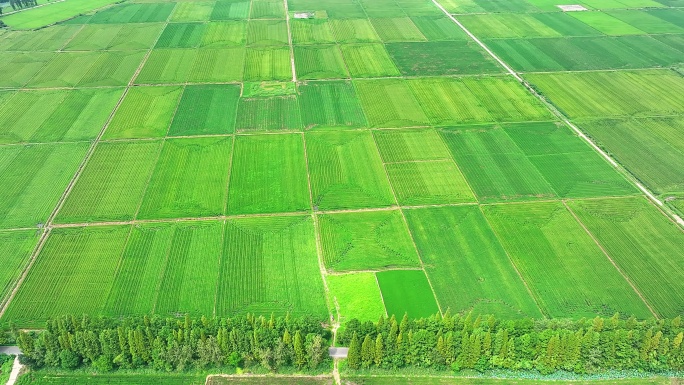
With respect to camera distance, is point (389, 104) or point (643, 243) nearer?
point (643, 243)

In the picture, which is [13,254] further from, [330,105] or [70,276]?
[330,105]

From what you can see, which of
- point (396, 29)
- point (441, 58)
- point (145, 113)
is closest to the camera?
point (145, 113)

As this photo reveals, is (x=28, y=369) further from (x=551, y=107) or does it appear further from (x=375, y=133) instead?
(x=551, y=107)

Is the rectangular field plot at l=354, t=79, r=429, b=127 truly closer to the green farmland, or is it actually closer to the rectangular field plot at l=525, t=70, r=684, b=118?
the green farmland

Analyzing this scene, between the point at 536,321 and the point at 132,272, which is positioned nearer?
the point at 536,321

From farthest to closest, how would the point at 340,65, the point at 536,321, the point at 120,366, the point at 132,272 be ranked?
the point at 340,65, the point at 132,272, the point at 536,321, the point at 120,366

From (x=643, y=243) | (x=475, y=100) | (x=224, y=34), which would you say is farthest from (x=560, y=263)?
(x=224, y=34)

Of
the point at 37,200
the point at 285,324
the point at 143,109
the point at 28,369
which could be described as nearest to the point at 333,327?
the point at 285,324

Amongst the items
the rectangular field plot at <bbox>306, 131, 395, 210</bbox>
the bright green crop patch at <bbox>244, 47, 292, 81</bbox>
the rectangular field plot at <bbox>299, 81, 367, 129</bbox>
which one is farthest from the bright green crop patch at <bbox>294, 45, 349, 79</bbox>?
the rectangular field plot at <bbox>306, 131, 395, 210</bbox>
